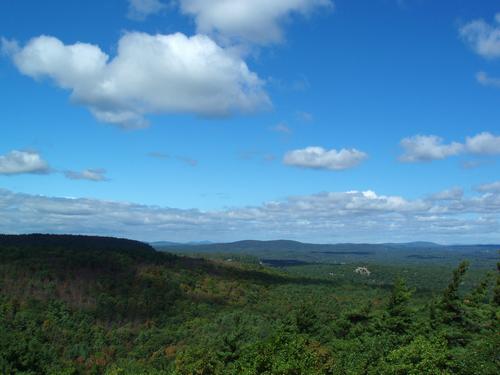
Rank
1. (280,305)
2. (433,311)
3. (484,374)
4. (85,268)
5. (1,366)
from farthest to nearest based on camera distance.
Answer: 1. (85,268)
2. (280,305)
3. (1,366)
4. (433,311)
5. (484,374)

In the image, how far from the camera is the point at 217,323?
5197 inches

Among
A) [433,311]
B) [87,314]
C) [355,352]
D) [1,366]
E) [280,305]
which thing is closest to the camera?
[355,352]

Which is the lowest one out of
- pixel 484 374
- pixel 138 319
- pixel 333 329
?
pixel 138 319

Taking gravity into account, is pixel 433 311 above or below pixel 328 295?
above

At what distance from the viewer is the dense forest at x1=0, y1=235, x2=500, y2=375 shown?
39.7 metres

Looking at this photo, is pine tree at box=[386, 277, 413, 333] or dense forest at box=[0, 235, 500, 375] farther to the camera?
pine tree at box=[386, 277, 413, 333]

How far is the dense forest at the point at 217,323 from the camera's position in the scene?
39.7 metres

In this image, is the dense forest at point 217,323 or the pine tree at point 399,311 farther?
the pine tree at point 399,311

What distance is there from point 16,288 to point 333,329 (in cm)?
11122

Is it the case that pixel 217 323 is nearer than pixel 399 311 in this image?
No

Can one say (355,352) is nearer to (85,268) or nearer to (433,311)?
(433,311)

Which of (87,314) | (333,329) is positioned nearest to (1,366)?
(333,329)

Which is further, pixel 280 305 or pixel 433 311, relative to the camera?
pixel 280 305

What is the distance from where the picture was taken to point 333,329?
224 ft
